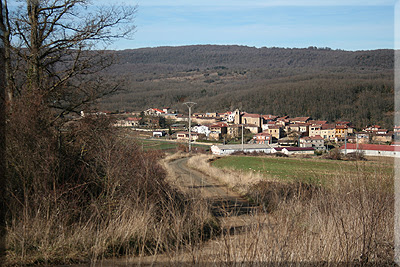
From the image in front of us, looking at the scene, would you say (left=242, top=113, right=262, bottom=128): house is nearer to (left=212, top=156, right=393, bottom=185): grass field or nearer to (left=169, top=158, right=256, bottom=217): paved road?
(left=212, top=156, right=393, bottom=185): grass field

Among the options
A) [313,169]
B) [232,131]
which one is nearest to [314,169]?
[313,169]

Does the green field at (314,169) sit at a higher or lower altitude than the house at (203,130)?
higher

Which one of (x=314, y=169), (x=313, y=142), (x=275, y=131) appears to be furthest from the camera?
(x=275, y=131)

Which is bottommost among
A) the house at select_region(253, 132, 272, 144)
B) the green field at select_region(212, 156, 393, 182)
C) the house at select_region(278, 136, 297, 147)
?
the house at select_region(278, 136, 297, 147)

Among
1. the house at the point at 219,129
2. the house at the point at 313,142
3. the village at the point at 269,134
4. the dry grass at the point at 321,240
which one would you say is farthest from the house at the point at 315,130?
the dry grass at the point at 321,240

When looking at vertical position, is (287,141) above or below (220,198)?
below

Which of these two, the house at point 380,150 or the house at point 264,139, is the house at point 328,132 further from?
the house at point 380,150

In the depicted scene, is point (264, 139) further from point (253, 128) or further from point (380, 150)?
point (380, 150)

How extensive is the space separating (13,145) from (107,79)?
320 cm

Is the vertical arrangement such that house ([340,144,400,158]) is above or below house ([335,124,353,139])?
above

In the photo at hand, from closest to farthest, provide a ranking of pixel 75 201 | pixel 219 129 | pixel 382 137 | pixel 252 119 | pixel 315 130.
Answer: pixel 75 201, pixel 382 137, pixel 219 129, pixel 315 130, pixel 252 119

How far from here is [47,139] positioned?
5.46m

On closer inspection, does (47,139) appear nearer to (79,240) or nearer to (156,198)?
(79,240)

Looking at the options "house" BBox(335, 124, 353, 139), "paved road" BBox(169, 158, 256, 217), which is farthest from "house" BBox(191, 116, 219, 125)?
"paved road" BBox(169, 158, 256, 217)
